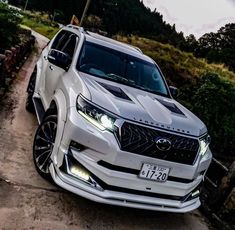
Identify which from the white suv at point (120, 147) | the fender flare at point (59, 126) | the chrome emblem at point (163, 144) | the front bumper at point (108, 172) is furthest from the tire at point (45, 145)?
the chrome emblem at point (163, 144)

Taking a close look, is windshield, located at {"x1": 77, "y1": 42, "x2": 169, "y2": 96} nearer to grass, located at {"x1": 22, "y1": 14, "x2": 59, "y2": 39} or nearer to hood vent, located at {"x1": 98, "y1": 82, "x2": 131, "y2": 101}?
hood vent, located at {"x1": 98, "y1": 82, "x2": 131, "y2": 101}

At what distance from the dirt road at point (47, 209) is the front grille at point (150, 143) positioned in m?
0.96

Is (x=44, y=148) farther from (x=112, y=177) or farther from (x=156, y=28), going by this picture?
(x=156, y=28)

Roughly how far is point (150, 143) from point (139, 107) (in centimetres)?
52

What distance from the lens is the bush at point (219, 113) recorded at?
354 inches

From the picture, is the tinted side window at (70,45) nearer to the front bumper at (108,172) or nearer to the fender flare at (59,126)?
the fender flare at (59,126)

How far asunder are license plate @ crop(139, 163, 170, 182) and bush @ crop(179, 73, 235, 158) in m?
4.67

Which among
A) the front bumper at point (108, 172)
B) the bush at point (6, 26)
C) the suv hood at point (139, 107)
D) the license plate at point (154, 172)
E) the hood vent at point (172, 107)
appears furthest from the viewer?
the bush at point (6, 26)

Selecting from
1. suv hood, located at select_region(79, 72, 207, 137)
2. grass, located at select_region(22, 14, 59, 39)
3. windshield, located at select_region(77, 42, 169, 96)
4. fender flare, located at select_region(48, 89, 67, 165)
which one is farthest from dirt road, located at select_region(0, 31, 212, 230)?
grass, located at select_region(22, 14, 59, 39)

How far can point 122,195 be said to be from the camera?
438 centimetres

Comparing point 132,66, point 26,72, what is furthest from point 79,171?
point 26,72

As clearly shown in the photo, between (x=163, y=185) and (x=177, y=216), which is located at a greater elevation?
(x=163, y=185)

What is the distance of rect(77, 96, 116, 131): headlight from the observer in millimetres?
4410

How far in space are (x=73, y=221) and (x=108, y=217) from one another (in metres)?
0.50
